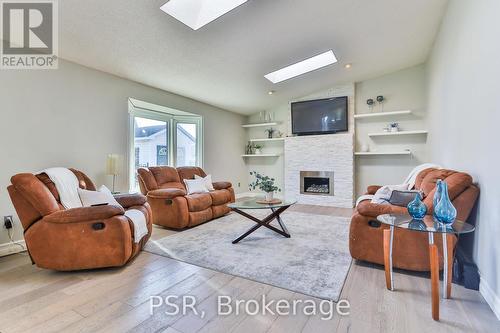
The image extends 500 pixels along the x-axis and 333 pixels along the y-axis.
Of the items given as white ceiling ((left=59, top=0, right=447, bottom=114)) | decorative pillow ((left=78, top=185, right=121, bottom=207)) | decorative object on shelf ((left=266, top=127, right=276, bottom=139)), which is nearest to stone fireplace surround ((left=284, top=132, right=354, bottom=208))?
decorative object on shelf ((left=266, top=127, right=276, bottom=139))

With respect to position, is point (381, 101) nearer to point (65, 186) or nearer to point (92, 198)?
point (92, 198)

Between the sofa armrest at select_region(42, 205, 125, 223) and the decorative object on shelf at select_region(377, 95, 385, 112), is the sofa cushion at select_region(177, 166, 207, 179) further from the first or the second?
the decorative object on shelf at select_region(377, 95, 385, 112)

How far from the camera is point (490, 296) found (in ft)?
5.64

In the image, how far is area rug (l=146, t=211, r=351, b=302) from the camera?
2107mm

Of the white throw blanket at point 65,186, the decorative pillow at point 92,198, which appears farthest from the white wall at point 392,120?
the white throw blanket at point 65,186

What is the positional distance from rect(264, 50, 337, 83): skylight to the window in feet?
6.39

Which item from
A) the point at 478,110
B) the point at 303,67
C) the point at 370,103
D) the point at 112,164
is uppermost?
the point at 303,67

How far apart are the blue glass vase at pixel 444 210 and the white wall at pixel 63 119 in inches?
159

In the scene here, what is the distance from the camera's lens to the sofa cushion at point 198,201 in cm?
374

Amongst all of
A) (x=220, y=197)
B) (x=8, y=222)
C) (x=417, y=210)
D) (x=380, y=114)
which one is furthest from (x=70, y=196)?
(x=380, y=114)

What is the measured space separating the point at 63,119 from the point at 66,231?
1.79m

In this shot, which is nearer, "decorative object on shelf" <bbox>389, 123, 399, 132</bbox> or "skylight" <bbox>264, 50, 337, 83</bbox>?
"skylight" <bbox>264, 50, 337, 83</bbox>

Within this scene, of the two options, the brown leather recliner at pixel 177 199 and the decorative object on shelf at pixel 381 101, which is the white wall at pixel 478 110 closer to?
the decorative object on shelf at pixel 381 101

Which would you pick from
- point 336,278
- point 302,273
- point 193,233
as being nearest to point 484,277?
point 336,278
